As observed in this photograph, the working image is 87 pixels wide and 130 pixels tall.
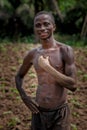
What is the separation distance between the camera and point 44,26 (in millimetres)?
3334

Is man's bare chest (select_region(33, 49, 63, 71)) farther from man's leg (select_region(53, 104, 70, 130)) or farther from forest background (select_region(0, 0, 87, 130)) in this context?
forest background (select_region(0, 0, 87, 130))

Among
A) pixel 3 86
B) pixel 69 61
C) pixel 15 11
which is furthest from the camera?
pixel 15 11

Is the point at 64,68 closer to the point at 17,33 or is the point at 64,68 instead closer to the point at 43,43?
the point at 43,43

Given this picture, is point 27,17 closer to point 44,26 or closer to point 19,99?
point 19,99

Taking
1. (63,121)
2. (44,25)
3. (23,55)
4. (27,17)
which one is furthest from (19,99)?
(27,17)

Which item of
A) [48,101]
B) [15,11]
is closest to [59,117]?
[48,101]

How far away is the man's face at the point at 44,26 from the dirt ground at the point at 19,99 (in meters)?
2.52

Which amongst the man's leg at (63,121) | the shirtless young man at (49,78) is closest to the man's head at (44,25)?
the shirtless young man at (49,78)

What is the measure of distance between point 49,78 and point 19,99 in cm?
344

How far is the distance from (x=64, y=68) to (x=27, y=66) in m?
0.47

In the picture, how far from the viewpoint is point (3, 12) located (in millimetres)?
22969

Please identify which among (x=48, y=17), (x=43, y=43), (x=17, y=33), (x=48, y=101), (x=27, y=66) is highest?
(x=48, y=17)

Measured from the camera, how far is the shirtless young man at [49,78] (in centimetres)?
334

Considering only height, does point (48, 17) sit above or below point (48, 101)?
above
